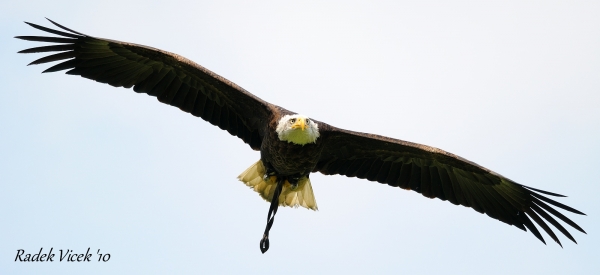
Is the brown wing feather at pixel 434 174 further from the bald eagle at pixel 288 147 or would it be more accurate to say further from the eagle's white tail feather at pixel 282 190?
the eagle's white tail feather at pixel 282 190

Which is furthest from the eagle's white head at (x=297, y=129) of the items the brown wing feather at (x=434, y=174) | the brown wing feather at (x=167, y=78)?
the brown wing feather at (x=434, y=174)

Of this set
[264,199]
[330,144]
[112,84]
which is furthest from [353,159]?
[112,84]

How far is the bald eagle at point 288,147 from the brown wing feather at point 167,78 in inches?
0.5

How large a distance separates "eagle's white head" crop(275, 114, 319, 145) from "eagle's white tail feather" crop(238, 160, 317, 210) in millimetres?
1475

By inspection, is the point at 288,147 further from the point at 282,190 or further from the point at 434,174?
the point at 434,174

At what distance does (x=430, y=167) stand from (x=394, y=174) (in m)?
0.47

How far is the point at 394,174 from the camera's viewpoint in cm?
1250

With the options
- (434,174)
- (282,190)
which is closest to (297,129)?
(282,190)

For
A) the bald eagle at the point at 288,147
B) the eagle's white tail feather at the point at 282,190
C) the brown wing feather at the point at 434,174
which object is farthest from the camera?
the eagle's white tail feather at the point at 282,190

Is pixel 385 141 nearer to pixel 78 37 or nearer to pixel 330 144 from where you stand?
pixel 330 144

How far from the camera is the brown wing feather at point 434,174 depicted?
12023 millimetres

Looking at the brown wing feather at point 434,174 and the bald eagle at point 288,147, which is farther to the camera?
the brown wing feather at point 434,174

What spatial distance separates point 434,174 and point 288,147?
2.26 metres

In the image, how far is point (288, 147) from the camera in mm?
11141
